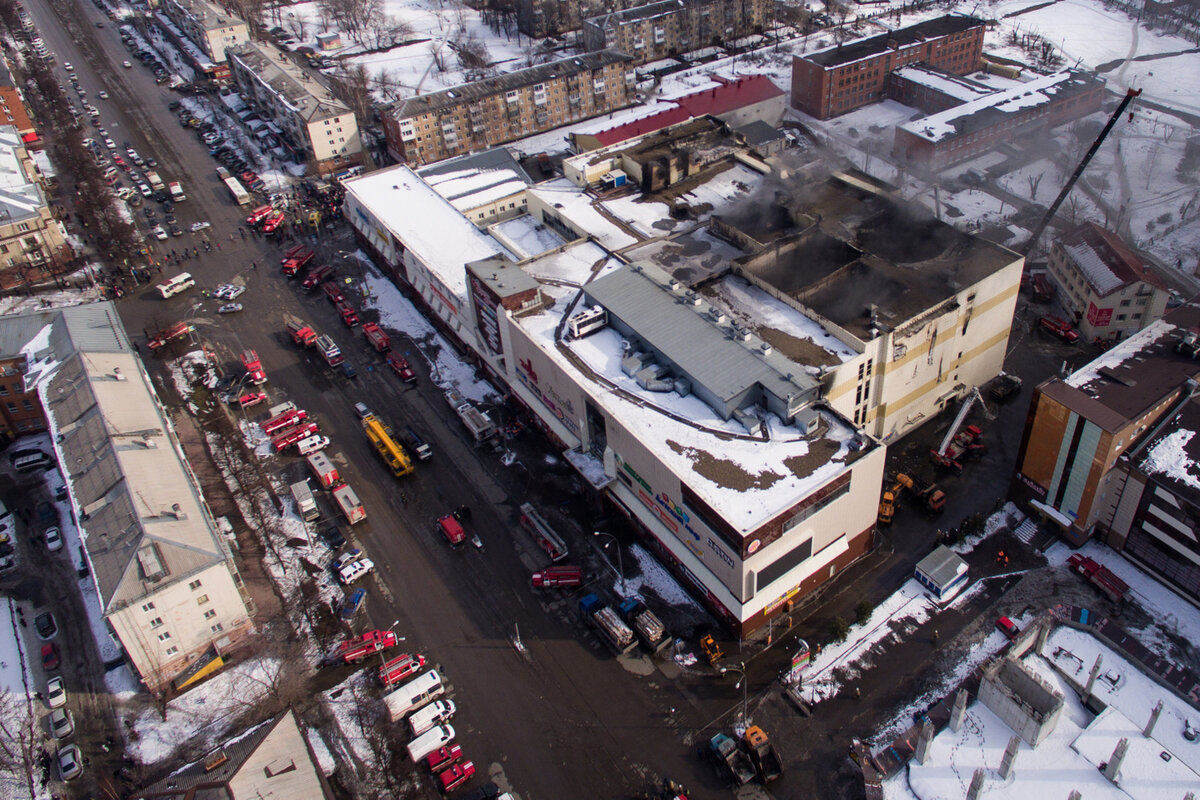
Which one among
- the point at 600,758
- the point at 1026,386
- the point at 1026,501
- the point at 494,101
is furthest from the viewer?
the point at 494,101

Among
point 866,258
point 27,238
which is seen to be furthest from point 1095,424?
point 27,238

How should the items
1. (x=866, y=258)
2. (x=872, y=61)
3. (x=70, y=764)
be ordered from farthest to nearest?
(x=872, y=61)
(x=866, y=258)
(x=70, y=764)

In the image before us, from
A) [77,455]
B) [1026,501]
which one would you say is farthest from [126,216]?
[1026,501]

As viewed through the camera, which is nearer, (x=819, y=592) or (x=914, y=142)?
(x=819, y=592)

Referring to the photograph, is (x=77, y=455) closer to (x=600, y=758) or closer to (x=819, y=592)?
(x=600, y=758)

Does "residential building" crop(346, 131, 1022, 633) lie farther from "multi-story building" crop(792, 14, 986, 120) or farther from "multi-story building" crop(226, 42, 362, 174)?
"multi-story building" crop(792, 14, 986, 120)

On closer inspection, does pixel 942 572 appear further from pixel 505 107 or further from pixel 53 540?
pixel 505 107

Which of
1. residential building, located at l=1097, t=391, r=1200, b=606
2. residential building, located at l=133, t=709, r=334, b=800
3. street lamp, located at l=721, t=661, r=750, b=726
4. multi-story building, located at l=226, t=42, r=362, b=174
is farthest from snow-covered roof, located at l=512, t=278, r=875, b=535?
multi-story building, located at l=226, t=42, r=362, b=174
